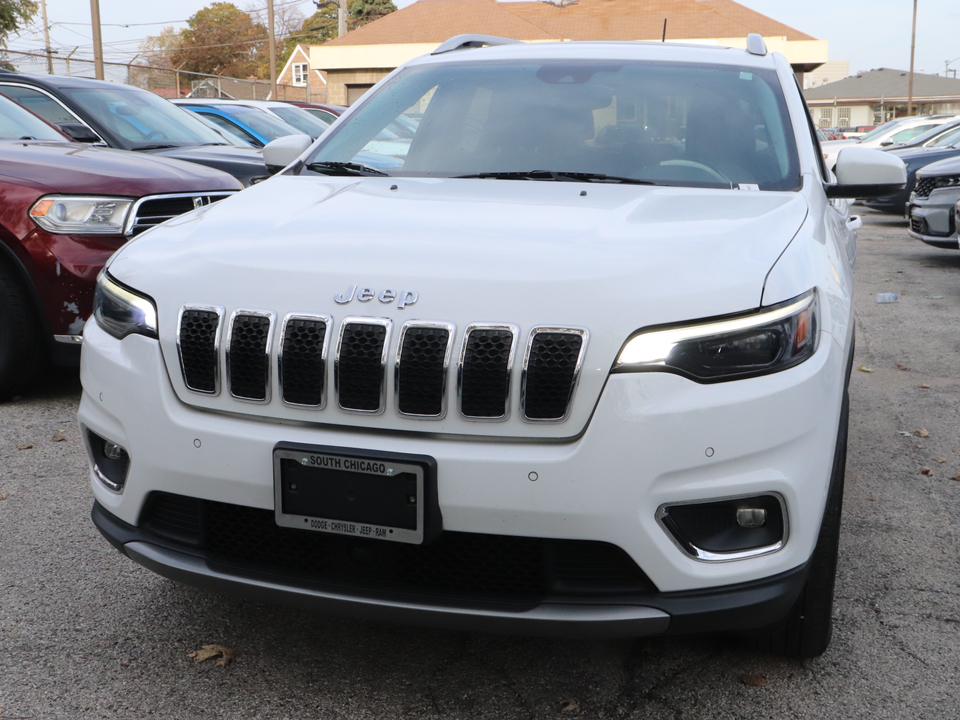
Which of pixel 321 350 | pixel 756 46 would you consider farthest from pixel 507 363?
pixel 756 46

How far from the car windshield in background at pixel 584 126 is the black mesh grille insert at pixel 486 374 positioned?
128 centimetres

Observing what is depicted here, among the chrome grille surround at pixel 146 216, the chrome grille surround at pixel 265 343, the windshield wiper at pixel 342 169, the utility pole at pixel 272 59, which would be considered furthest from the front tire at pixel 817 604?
the utility pole at pixel 272 59

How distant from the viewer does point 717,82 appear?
359 cm

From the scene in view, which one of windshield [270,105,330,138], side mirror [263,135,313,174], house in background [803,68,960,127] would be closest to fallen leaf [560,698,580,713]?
side mirror [263,135,313,174]

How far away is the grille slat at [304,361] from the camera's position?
7.07 ft

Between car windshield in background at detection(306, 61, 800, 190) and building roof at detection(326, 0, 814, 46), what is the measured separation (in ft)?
132

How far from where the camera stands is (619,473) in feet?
6.62

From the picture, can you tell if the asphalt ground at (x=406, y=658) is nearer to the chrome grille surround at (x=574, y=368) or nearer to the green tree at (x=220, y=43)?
the chrome grille surround at (x=574, y=368)

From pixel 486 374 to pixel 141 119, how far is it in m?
6.40

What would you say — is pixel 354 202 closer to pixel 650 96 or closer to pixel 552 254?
pixel 552 254

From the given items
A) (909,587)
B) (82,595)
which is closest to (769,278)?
(909,587)

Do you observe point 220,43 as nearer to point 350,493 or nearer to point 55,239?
point 55,239

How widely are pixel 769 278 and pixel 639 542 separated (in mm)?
658

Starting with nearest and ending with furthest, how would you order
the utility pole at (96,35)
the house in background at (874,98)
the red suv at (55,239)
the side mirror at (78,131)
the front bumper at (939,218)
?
the red suv at (55,239) < the side mirror at (78,131) < the front bumper at (939,218) < the utility pole at (96,35) < the house in background at (874,98)
